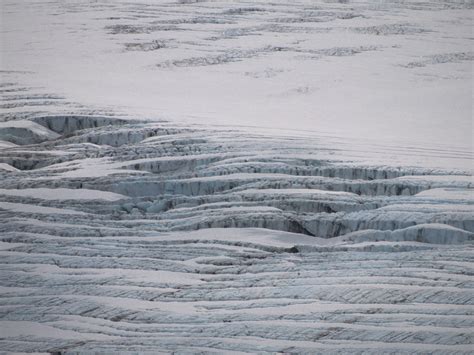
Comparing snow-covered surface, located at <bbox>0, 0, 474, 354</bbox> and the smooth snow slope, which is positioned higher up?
the smooth snow slope

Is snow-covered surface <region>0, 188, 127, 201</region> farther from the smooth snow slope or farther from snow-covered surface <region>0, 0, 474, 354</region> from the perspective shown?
the smooth snow slope

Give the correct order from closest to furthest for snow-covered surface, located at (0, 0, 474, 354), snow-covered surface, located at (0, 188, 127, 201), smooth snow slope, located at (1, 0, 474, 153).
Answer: snow-covered surface, located at (0, 0, 474, 354), snow-covered surface, located at (0, 188, 127, 201), smooth snow slope, located at (1, 0, 474, 153)

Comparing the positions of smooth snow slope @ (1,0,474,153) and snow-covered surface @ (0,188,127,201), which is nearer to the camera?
snow-covered surface @ (0,188,127,201)

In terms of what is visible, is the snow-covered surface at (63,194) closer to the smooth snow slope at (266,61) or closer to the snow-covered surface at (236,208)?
the snow-covered surface at (236,208)

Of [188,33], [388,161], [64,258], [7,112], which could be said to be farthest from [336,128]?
[188,33]

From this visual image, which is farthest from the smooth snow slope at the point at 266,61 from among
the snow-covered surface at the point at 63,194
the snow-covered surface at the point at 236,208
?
the snow-covered surface at the point at 63,194

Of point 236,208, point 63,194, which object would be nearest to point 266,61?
point 63,194

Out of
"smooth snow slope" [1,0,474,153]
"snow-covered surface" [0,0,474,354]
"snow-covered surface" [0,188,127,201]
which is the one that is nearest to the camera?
"snow-covered surface" [0,0,474,354]

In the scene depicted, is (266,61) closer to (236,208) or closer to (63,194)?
(63,194)

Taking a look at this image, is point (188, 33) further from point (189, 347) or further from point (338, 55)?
point (189, 347)

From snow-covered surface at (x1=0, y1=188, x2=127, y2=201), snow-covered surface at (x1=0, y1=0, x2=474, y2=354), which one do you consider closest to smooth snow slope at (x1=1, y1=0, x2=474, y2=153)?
snow-covered surface at (x1=0, y1=0, x2=474, y2=354)
